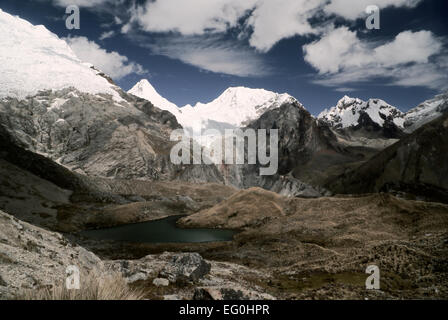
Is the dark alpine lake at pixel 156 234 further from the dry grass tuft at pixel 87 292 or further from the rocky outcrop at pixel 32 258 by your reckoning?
the dry grass tuft at pixel 87 292

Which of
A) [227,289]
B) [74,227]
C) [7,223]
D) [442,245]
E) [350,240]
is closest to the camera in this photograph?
[227,289]

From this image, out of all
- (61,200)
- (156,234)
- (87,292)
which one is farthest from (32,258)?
(61,200)

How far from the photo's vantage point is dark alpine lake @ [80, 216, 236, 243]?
9312cm

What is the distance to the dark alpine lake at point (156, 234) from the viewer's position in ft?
306

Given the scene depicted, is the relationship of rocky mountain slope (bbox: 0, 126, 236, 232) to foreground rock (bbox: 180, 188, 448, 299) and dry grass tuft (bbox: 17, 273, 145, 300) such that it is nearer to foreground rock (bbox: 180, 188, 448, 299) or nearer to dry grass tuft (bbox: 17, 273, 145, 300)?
foreground rock (bbox: 180, 188, 448, 299)

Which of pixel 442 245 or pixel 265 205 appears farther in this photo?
pixel 265 205

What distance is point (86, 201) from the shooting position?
6152 inches

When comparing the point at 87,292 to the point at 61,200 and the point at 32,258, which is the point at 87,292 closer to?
the point at 32,258

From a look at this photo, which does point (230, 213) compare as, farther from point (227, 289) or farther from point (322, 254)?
point (227, 289)

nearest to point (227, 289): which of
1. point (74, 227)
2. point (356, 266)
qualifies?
point (356, 266)

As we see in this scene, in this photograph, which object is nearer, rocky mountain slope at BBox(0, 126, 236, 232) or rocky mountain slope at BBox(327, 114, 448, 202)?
rocky mountain slope at BBox(0, 126, 236, 232)

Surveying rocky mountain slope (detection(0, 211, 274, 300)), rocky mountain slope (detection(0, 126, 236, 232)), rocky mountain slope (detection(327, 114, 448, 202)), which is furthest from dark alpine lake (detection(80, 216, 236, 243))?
rocky mountain slope (detection(327, 114, 448, 202))
